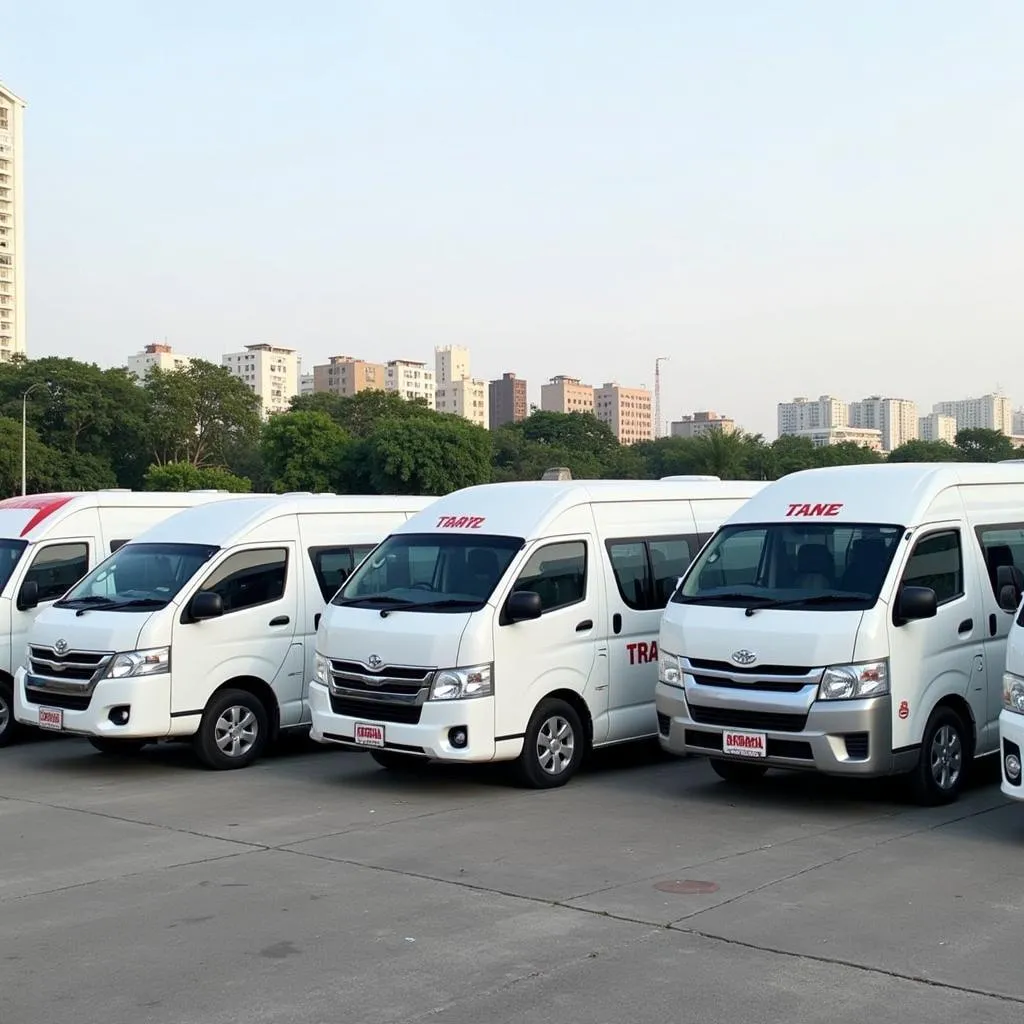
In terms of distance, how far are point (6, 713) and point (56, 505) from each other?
2.25m

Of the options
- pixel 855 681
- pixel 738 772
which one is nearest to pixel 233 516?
pixel 738 772

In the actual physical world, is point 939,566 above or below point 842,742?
above

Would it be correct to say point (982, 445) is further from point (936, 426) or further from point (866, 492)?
point (936, 426)

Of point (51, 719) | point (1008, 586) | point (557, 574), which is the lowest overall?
point (51, 719)

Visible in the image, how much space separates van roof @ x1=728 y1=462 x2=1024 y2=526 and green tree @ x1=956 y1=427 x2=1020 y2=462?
197 feet

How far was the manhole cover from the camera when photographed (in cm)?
746

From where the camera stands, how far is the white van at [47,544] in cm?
1361

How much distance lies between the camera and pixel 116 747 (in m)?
12.9

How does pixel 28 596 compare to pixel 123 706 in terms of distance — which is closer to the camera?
pixel 123 706

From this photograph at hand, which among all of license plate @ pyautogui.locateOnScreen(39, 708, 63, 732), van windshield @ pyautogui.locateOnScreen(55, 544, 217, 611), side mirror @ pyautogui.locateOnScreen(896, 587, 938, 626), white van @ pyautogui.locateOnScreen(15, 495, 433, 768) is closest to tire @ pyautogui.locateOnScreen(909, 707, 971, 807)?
side mirror @ pyautogui.locateOnScreen(896, 587, 938, 626)

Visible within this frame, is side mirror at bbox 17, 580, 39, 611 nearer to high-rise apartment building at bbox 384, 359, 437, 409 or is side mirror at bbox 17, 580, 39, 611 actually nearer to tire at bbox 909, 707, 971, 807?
tire at bbox 909, 707, 971, 807

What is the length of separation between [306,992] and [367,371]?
622ft

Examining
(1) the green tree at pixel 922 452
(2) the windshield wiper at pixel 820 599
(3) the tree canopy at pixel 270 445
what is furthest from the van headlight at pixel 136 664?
(1) the green tree at pixel 922 452

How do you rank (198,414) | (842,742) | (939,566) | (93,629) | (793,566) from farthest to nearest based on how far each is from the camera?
(198,414)
(93,629)
(793,566)
(939,566)
(842,742)
